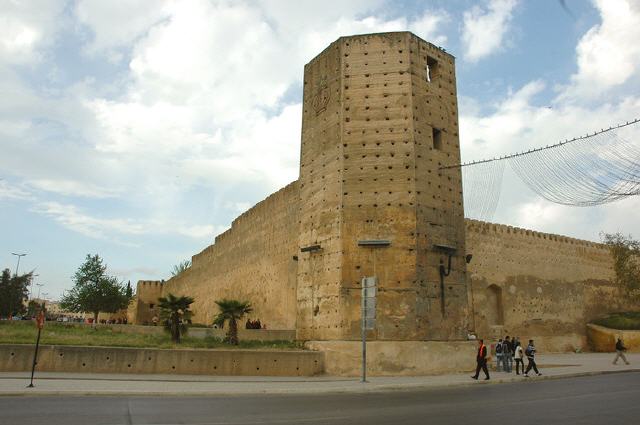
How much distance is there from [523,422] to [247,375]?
880cm

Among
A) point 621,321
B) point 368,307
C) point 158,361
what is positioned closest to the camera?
point 368,307

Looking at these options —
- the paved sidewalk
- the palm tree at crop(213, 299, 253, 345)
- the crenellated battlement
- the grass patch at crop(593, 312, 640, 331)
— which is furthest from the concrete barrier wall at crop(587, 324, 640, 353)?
the palm tree at crop(213, 299, 253, 345)

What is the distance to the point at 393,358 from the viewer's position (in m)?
14.8

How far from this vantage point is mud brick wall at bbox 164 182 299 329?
2444 cm

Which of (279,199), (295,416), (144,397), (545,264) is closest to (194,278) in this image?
(279,199)

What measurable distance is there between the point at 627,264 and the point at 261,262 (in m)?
23.8

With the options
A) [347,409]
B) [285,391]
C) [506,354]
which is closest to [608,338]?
[506,354]

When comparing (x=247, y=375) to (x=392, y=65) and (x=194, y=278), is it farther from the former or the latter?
(x=194, y=278)

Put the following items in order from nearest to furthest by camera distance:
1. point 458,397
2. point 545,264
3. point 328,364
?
point 458,397
point 328,364
point 545,264

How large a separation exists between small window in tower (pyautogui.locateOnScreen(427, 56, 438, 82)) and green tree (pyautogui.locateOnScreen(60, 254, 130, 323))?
120 feet

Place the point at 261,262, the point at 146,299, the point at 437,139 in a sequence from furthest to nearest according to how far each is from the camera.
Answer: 1. the point at 146,299
2. the point at 261,262
3. the point at 437,139

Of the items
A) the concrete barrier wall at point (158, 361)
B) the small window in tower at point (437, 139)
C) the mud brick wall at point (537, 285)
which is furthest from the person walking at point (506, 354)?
the mud brick wall at point (537, 285)

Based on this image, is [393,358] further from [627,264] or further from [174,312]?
[627,264]

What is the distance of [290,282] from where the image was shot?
23953mm
